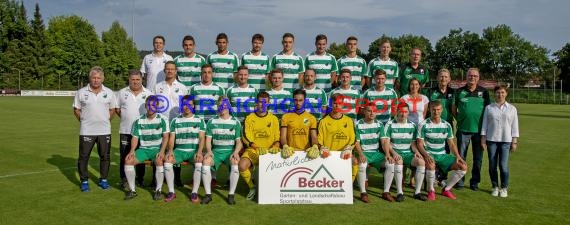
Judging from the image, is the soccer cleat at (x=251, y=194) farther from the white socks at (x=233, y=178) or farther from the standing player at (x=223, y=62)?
→ the standing player at (x=223, y=62)

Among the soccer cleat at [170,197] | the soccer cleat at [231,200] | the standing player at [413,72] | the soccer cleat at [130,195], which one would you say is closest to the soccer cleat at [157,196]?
the soccer cleat at [170,197]

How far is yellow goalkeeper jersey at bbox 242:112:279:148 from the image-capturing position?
22.0ft

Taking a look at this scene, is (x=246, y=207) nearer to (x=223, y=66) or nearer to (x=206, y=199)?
(x=206, y=199)

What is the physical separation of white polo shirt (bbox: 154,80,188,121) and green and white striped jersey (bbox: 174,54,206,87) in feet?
1.47

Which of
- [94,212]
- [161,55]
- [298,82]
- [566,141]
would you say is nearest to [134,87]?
[161,55]

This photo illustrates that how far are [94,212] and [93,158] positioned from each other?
4876 mm

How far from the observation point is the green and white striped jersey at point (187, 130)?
6.75m

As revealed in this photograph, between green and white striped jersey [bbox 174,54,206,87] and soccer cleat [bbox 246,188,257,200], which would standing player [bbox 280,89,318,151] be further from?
green and white striped jersey [bbox 174,54,206,87]

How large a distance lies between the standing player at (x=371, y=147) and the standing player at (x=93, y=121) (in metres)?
3.94

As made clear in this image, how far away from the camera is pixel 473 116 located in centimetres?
718

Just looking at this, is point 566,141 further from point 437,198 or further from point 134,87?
point 134,87

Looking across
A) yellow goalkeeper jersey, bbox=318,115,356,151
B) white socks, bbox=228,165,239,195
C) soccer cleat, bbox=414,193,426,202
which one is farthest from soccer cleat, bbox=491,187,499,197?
white socks, bbox=228,165,239,195

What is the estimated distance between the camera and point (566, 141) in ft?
44.5

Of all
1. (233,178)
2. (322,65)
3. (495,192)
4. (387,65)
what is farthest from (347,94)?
(495,192)
